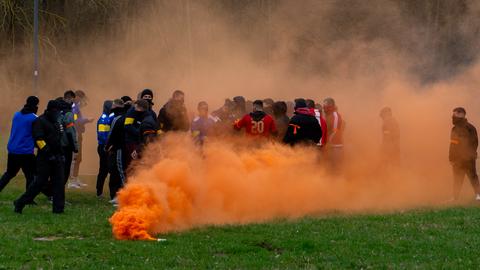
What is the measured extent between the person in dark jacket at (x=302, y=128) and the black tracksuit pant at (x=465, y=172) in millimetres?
3371

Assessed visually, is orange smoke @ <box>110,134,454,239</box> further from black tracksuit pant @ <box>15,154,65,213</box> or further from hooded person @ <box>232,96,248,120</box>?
hooded person @ <box>232,96,248,120</box>

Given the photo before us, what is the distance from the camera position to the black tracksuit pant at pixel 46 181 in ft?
44.0

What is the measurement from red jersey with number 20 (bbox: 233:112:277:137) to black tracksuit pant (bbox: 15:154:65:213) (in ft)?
11.7

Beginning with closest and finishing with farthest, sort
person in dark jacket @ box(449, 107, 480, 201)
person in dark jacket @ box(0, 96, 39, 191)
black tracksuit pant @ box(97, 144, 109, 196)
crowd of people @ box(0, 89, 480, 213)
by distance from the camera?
1. crowd of people @ box(0, 89, 480, 213)
2. person in dark jacket @ box(0, 96, 39, 191)
3. person in dark jacket @ box(449, 107, 480, 201)
4. black tracksuit pant @ box(97, 144, 109, 196)

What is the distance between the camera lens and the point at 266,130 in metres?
15.2

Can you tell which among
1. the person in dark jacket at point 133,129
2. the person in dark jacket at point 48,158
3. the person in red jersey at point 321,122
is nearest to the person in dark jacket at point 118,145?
the person in dark jacket at point 133,129

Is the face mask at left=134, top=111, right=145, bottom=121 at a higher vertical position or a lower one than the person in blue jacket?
higher

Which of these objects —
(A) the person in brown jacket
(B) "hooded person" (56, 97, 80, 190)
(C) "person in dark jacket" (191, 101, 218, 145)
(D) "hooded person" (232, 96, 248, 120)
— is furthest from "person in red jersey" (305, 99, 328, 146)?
(B) "hooded person" (56, 97, 80, 190)

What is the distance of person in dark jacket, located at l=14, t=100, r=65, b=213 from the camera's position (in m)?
13.4

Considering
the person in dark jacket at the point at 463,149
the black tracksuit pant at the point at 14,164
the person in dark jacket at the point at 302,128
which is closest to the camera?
the black tracksuit pant at the point at 14,164

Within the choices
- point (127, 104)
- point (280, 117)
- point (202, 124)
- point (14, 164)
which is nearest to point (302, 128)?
point (280, 117)

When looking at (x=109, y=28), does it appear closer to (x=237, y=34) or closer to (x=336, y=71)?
(x=237, y=34)

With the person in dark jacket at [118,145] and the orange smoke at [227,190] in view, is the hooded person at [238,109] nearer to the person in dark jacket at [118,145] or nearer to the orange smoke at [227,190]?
the orange smoke at [227,190]

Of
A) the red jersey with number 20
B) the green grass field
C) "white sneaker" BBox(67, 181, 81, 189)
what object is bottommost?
the green grass field
